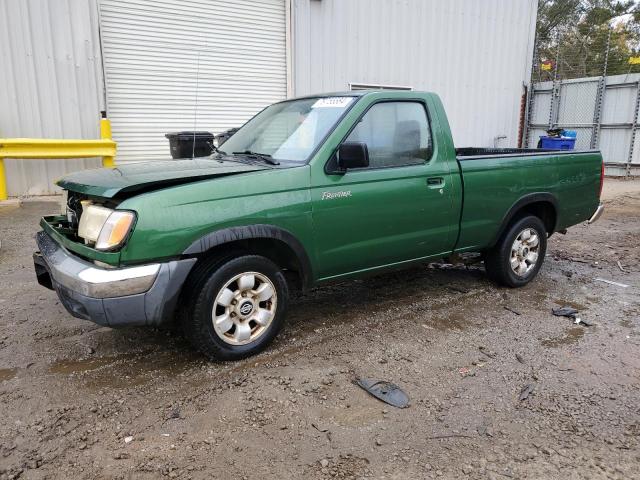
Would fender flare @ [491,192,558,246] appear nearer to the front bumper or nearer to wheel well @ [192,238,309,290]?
wheel well @ [192,238,309,290]

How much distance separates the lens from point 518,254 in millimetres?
5348

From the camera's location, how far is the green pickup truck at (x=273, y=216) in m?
3.09

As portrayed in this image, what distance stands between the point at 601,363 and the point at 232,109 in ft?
31.2

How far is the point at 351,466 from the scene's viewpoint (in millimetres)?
2564

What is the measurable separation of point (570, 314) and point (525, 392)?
1.70 m

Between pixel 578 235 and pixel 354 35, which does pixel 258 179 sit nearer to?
pixel 578 235

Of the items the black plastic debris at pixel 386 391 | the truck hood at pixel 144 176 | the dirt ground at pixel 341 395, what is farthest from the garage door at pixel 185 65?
the black plastic debris at pixel 386 391

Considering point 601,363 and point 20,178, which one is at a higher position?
point 20,178

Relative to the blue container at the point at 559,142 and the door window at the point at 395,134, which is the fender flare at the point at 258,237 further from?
the blue container at the point at 559,142

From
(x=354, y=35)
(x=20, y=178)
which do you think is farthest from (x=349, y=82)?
(x=20, y=178)

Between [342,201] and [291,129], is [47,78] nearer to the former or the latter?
[291,129]

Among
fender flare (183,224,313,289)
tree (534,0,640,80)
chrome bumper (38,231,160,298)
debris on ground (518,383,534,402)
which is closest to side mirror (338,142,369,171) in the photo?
fender flare (183,224,313,289)

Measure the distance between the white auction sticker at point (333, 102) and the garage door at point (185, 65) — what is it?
21.0 ft

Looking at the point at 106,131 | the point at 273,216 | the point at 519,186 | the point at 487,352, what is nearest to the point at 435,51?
Answer: the point at 106,131
